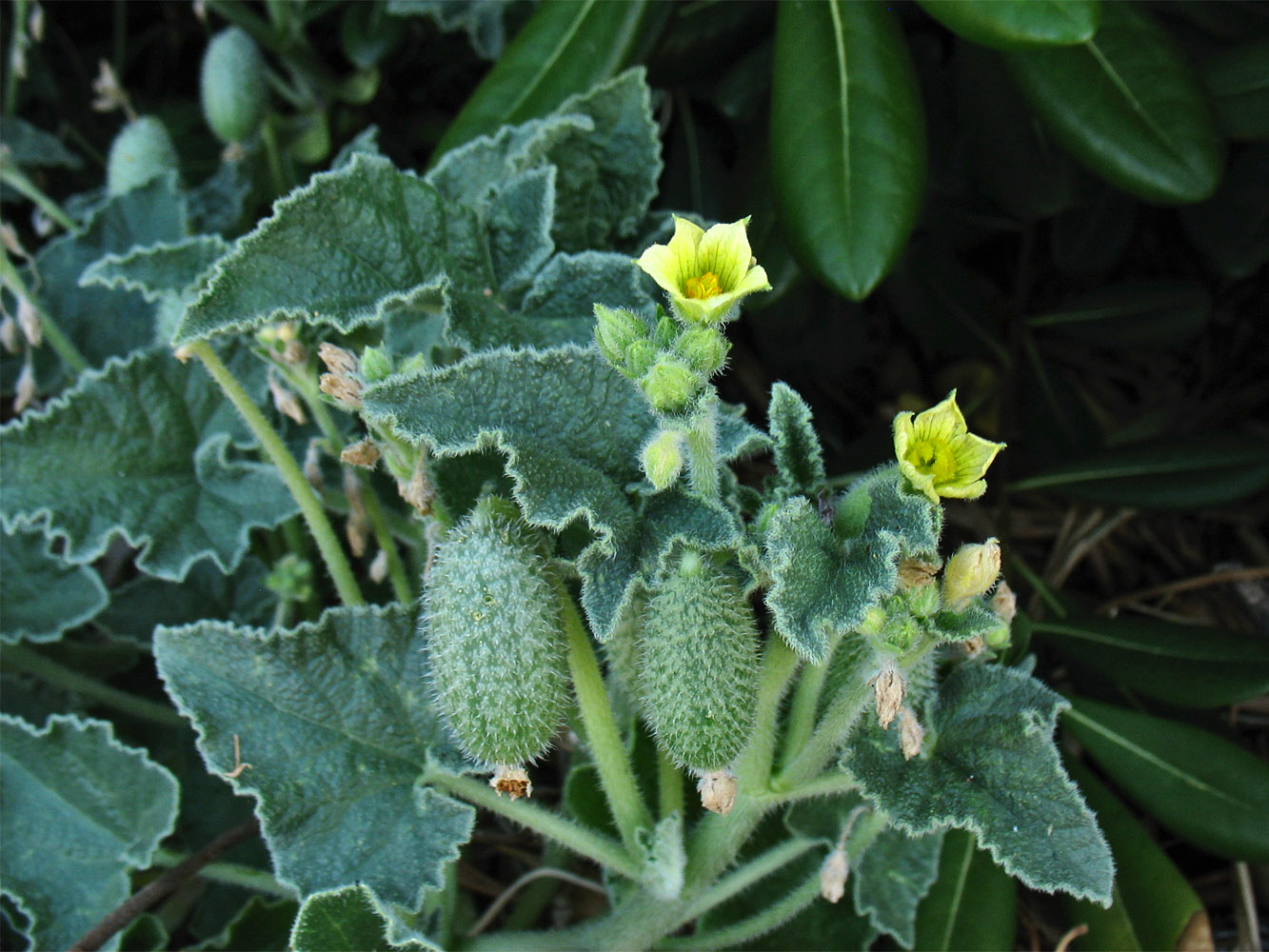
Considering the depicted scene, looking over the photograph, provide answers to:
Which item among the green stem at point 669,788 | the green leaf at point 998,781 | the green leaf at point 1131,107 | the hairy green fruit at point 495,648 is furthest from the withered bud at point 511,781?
the green leaf at point 1131,107

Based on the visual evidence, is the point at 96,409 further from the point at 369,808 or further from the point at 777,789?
the point at 777,789

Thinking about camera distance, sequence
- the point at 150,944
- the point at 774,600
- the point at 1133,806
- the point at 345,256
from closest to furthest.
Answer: the point at 774,600 < the point at 345,256 < the point at 150,944 < the point at 1133,806

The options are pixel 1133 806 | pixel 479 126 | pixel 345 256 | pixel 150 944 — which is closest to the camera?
pixel 345 256

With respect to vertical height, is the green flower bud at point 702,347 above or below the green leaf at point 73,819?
above

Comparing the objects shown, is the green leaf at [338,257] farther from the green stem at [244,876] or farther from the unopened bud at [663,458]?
the green stem at [244,876]

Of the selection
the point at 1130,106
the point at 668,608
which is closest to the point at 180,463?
the point at 668,608

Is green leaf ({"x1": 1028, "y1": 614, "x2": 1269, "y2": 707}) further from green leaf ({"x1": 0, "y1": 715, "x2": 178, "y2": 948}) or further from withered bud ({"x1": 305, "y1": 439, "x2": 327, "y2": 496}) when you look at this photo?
green leaf ({"x1": 0, "y1": 715, "x2": 178, "y2": 948})

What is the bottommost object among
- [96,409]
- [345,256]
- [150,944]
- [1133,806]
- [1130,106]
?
[1133,806]
